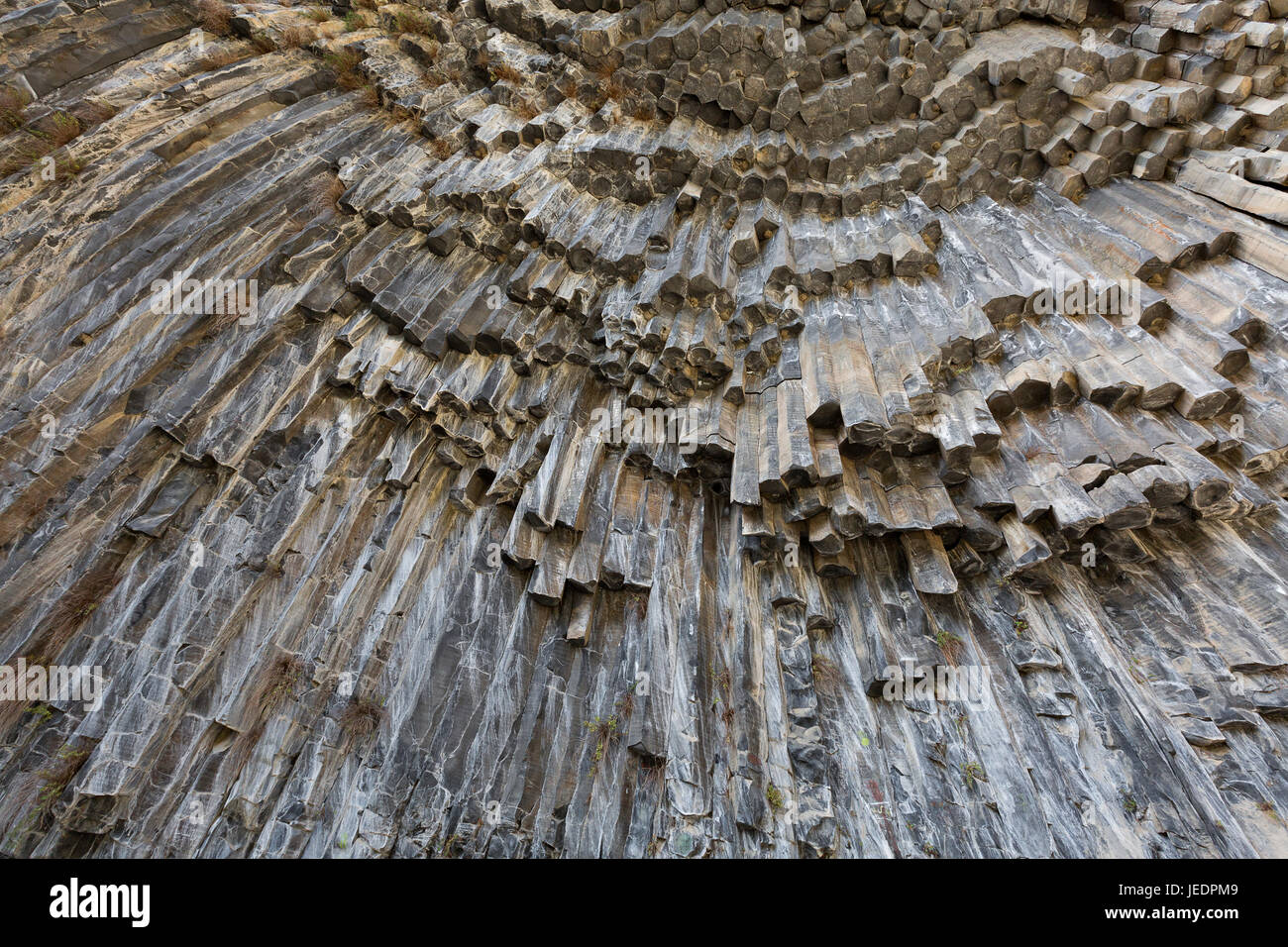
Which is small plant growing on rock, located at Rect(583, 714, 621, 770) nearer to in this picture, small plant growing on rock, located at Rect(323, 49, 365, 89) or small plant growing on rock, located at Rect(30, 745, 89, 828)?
small plant growing on rock, located at Rect(30, 745, 89, 828)

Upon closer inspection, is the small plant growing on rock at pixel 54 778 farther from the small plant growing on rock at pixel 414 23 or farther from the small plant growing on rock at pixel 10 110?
the small plant growing on rock at pixel 414 23

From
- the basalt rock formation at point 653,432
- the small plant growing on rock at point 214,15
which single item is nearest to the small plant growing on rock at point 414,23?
the basalt rock formation at point 653,432

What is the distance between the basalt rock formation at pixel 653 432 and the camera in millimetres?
8016

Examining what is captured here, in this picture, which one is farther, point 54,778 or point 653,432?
point 653,432

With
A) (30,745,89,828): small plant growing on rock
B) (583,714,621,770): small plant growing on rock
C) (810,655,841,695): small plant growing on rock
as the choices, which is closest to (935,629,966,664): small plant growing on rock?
(810,655,841,695): small plant growing on rock

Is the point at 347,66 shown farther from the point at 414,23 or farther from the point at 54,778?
the point at 54,778

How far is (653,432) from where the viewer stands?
10.5 metres

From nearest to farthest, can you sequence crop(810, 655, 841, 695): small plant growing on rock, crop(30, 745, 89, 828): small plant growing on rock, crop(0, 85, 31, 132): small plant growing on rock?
crop(30, 745, 89, 828): small plant growing on rock, crop(810, 655, 841, 695): small plant growing on rock, crop(0, 85, 31, 132): small plant growing on rock

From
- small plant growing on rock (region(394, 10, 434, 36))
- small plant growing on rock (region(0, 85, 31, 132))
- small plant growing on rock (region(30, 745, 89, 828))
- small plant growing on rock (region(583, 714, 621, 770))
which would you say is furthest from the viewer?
small plant growing on rock (region(394, 10, 434, 36))

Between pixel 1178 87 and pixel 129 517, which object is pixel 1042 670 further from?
pixel 129 517

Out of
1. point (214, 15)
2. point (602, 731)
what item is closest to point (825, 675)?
point (602, 731)

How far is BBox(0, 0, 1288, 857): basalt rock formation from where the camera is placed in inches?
316

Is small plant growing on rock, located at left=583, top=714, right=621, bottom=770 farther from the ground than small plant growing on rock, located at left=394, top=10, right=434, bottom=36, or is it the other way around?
small plant growing on rock, located at left=394, top=10, right=434, bottom=36

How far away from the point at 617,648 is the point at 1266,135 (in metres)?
11.9
